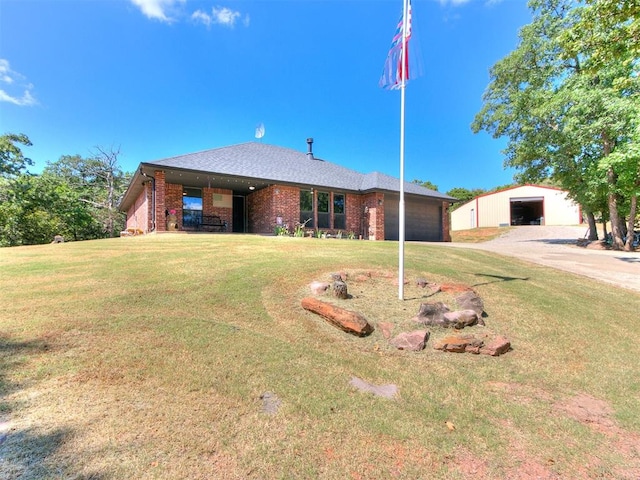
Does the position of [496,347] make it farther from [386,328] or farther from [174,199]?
[174,199]

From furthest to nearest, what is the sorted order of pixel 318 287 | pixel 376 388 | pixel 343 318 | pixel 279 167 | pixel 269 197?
1. pixel 279 167
2. pixel 269 197
3. pixel 318 287
4. pixel 343 318
5. pixel 376 388

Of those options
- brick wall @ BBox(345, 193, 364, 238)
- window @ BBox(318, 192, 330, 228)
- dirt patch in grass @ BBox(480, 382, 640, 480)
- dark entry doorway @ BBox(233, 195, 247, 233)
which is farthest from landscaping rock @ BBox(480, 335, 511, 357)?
dark entry doorway @ BBox(233, 195, 247, 233)

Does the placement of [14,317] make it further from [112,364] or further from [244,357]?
[244,357]

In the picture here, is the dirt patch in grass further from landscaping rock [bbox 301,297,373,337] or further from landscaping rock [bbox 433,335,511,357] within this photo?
landscaping rock [bbox 301,297,373,337]

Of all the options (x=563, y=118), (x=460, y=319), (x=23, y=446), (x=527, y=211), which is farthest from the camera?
(x=527, y=211)

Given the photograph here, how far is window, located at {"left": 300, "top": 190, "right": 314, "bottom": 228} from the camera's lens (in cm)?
1727

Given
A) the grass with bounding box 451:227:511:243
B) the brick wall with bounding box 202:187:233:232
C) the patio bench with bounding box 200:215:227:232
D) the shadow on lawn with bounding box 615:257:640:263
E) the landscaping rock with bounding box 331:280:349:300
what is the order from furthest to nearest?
the grass with bounding box 451:227:511:243 < the brick wall with bounding box 202:187:233:232 < the patio bench with bounding box 200:215:227:232 < the shadow on lawn with bounding box 615:257:640:263 < the landscaping rock with bounding box 331:280:349:300

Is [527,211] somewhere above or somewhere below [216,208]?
above

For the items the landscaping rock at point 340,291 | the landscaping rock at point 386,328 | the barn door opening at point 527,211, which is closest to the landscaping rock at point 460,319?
the landscaping rock at point 386,328

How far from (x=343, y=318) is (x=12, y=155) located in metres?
30.7

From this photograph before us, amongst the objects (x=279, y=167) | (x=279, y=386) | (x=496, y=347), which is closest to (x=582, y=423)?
(x=496, y=347)

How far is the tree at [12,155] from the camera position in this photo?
22.6 meters

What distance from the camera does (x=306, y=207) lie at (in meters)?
17.5

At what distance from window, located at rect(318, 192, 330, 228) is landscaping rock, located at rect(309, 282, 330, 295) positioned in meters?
12.3
